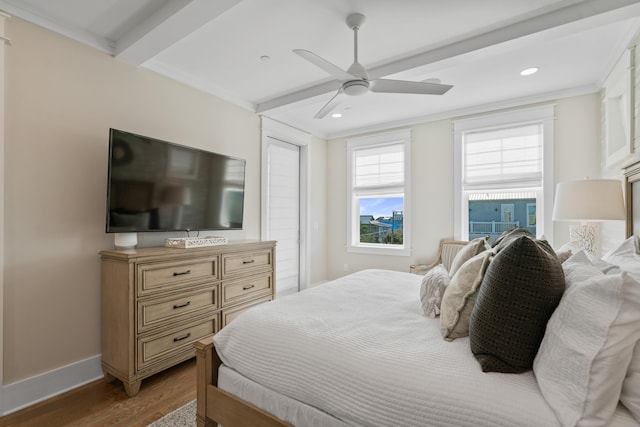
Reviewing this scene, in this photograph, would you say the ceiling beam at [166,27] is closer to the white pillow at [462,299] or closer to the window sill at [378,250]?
the white pillow at [462,299]

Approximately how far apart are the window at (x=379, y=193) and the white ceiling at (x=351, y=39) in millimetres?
1303

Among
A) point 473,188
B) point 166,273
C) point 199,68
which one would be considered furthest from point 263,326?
point 473,188

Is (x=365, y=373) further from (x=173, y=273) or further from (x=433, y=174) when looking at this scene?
(x=433, y=174)

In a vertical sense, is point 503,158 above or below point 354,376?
above

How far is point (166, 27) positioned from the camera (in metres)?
2.11

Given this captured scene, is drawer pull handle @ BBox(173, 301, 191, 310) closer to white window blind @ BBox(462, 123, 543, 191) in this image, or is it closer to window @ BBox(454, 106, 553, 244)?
window @ BBox(454, 106, 553, 244)

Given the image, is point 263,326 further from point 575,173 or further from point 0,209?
point 575,173

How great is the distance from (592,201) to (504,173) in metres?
1.53

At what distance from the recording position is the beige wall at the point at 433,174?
333cm

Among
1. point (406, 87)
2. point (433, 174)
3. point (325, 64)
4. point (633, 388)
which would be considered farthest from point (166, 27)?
point (433, 174)

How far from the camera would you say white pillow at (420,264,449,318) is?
169 cm

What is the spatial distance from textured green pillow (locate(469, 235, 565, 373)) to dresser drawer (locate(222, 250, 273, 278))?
2217 mm

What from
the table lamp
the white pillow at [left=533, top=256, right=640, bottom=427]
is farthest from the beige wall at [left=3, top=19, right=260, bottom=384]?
the table lamp

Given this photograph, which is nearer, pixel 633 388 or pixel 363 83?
pixel 633 388
